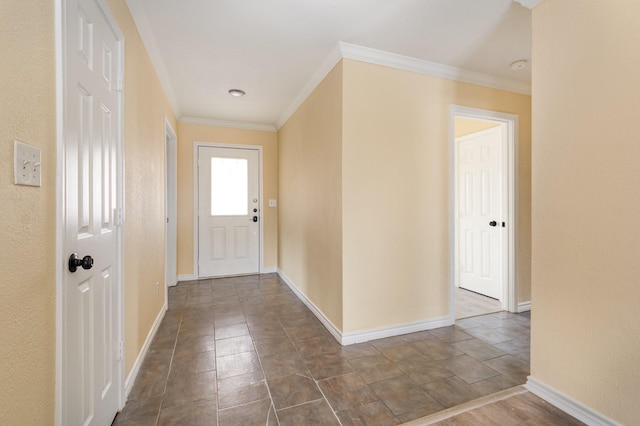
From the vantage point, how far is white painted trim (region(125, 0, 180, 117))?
186 centimetres

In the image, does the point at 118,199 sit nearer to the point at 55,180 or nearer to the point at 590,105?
the point at 55,180

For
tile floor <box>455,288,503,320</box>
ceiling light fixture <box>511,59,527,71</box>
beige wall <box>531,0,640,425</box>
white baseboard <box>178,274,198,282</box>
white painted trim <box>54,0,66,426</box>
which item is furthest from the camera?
white baseboard <box>178,274,198,282</box>

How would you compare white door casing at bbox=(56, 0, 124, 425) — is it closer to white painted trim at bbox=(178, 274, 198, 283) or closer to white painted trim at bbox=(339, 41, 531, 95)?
white painted trim at bbox=(339, 41, 531, 95)

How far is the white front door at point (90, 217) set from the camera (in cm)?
108

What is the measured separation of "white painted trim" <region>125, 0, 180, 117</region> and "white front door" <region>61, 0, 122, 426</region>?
1.41 ft

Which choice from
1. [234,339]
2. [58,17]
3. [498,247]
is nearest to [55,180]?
[58,17]

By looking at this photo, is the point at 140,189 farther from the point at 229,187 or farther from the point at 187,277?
the point at 187,277

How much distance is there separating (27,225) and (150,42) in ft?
6.56

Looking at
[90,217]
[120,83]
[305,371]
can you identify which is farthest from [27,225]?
[305,371]

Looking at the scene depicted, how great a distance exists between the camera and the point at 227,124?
178 inches

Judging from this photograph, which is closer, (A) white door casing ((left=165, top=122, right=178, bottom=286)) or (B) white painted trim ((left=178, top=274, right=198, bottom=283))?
(A) white door casing ((left=165, top=122, right=178, bottom=286))

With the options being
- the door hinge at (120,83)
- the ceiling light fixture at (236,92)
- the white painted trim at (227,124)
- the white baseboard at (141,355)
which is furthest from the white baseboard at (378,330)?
the white painted trim at (227,124)

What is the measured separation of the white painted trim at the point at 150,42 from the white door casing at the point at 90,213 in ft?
1.31

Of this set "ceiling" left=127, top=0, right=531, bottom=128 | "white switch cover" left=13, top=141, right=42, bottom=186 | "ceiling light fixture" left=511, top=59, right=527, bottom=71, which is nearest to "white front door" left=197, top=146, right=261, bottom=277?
"ceiling" left=127, top=0, right=531, bottom=128
